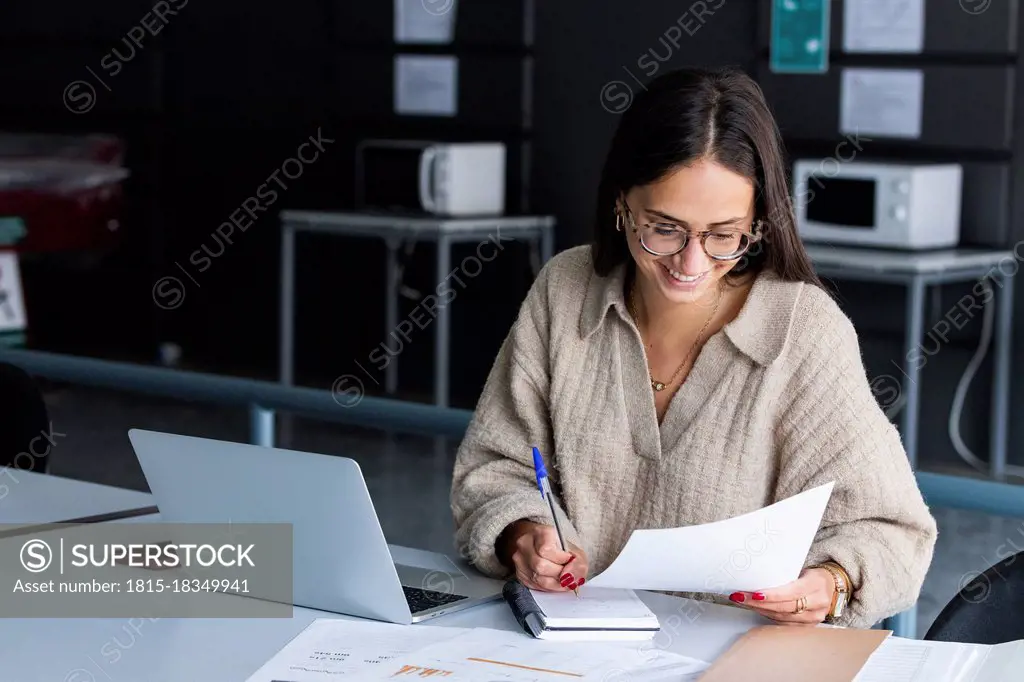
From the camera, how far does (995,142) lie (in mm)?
4926

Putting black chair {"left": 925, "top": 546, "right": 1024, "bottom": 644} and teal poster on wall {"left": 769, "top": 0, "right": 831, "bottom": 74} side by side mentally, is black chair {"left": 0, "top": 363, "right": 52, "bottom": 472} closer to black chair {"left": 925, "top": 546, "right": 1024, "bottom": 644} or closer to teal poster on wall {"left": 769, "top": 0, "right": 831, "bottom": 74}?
black chair {"left": 925, "top": 546, "right": 1024, "bottom": 644}

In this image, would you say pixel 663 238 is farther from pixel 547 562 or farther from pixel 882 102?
pixel 882 102

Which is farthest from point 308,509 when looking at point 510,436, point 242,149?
point 242,149

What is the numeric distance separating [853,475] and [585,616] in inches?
Result: 13.1

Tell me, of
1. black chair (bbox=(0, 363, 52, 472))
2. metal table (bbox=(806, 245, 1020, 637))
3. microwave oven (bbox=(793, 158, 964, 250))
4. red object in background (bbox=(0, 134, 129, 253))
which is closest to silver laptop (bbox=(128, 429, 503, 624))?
black chair (bbox=(0, 363, 52, 472))

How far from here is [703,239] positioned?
1.60 meters

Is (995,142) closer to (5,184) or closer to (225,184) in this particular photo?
(225,184)

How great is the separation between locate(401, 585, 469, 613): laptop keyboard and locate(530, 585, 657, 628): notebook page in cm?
9

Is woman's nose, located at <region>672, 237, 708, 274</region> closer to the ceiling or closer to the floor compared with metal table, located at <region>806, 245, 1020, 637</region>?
closer to the ceiling

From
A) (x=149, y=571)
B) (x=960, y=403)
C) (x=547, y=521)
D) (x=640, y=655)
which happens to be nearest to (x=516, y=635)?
(x=640, y=655)

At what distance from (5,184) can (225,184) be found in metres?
0.95

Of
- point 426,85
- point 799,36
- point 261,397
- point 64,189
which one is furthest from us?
point 64,189

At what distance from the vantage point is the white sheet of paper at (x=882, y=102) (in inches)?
199

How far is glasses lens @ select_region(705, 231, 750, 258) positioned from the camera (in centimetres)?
160
